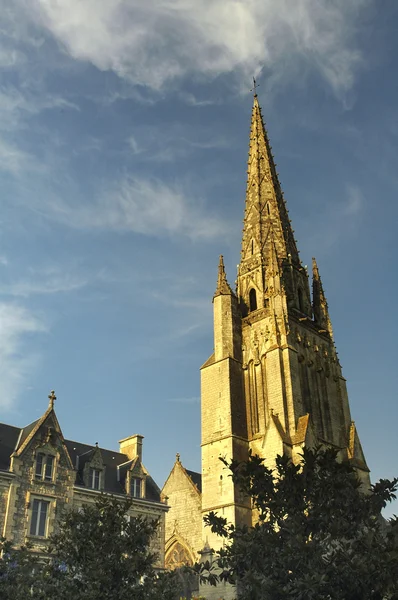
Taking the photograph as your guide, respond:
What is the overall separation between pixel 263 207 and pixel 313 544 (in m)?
38.5

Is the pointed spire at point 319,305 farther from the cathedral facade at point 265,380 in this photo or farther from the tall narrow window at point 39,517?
the tall narrow window at point 39,517

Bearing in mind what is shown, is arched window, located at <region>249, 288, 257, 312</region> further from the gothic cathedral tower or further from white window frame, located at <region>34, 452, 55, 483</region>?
white window frame, located at <region>34, 452, 55, 483</region>

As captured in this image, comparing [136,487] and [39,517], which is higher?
[136,487]

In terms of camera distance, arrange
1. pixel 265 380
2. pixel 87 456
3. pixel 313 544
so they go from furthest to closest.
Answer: pixel 265 380
pixel 87 456
pixel 313 544

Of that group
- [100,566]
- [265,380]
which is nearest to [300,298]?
[265,380]

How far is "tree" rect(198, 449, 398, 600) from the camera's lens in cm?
1453

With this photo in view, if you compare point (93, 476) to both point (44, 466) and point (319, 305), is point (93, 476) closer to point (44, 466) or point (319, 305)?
point (44, 466)

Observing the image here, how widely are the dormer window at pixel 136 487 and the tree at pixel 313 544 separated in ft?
53.1

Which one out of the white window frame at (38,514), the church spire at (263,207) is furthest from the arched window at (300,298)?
the white window frame at (38,514)

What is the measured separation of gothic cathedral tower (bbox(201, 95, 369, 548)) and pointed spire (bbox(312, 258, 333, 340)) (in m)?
0.08

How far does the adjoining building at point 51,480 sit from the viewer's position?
27.4 m

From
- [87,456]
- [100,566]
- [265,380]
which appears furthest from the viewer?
[265,380]

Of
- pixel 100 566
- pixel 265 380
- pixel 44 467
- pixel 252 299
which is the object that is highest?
pixel 252 299

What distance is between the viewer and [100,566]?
17188 millimetres
